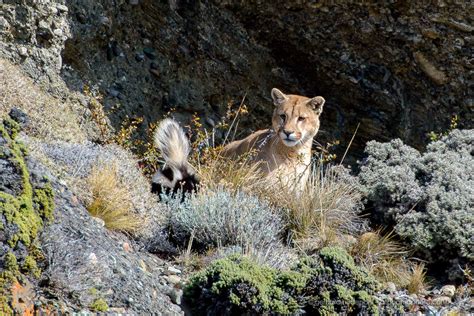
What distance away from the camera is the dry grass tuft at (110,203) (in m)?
6.91

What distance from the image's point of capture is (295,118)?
9.11 m

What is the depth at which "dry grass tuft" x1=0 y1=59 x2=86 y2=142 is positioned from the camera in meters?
7.78

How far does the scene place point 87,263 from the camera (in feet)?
18.7

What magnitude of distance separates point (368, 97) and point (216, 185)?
10.0ft

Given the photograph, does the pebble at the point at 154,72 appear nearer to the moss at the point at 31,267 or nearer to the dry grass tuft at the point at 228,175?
the dry grass tuft at the point at 228,175

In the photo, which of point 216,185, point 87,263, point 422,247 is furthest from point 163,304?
point 422,247

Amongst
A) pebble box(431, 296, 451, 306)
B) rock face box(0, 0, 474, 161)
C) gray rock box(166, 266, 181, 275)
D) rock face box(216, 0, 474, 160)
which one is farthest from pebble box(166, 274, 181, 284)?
rock face box(216, 0, 474, 160)

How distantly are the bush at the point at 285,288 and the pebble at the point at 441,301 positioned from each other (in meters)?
0.90

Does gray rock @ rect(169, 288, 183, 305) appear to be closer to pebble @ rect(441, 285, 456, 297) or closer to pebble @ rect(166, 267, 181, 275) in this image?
pebble @ rect(166, 267, 181, 275)

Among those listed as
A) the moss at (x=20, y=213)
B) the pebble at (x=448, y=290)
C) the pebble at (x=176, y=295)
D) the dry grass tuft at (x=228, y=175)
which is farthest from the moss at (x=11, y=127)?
the pebble at (x=448, y=290)

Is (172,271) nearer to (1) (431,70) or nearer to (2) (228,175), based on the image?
(2) (228,175)

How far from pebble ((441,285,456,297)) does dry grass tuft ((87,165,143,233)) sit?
2.66m

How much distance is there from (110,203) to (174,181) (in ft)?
4.16

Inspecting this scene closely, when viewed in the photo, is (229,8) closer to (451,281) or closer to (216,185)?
(216,185)
